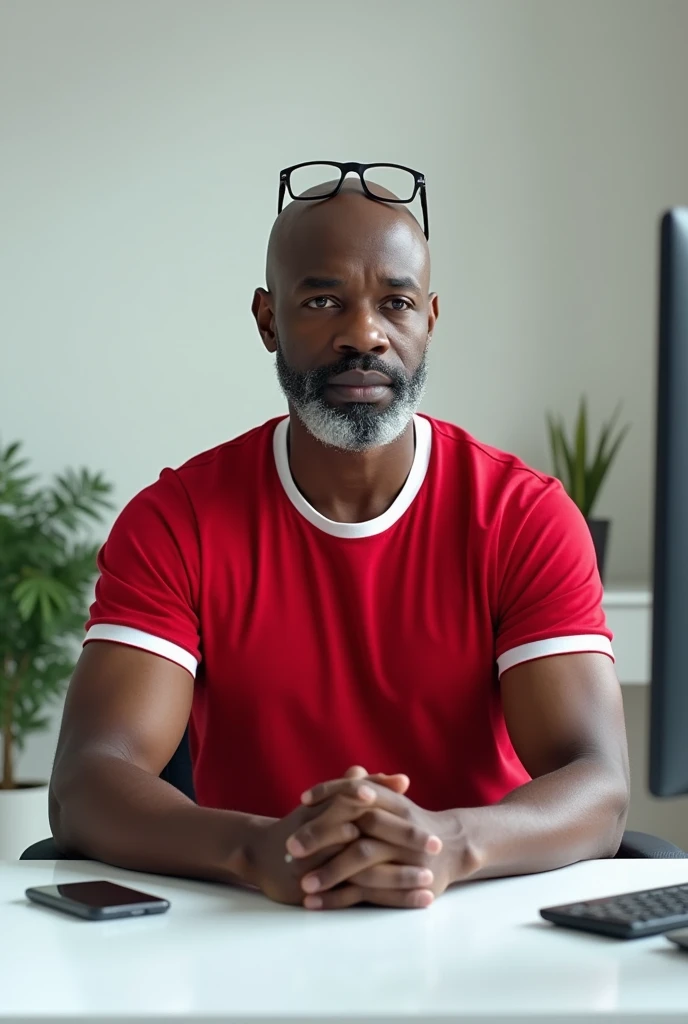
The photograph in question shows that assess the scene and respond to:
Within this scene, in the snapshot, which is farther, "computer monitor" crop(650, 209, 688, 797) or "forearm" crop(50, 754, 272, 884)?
"forearm" crop(50, 754, 272, 884)

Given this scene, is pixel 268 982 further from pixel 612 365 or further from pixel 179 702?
pixel 612 365

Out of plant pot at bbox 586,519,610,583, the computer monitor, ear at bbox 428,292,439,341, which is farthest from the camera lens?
plant pot at bbox 586,519,610,583

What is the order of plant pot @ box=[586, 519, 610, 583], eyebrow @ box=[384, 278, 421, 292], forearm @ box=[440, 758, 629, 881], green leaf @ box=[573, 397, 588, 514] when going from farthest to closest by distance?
1. green leaf @ box=[573, 397, 588, 514]
2. plant pot @ box=[586, 519, 610, 583]
3. eyebrow @ box=[384, 278, 421, 292]
4. forearm @ box=[440, 758, 629, 881]

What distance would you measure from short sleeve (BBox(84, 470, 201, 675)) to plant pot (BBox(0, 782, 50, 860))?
172cm

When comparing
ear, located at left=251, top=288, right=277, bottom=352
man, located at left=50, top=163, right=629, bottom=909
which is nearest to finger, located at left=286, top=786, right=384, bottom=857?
man, located at left=50, top=163, right=629, bottom=909

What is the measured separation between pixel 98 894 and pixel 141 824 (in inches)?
7.9

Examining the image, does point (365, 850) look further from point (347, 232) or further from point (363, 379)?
point (347, 232)

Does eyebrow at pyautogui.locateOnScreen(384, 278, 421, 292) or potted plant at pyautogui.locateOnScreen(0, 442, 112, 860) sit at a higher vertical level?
eyebrow at pyautogui.locateOnScreen(384, 278, 421, 292)

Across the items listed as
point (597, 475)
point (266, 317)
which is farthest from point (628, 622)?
point (266, 317)

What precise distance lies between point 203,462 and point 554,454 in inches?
71.7

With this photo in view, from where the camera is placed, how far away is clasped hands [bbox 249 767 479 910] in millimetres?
1148

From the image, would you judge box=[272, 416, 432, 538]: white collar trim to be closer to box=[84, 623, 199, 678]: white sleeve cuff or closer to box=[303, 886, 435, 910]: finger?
box=[84, 623, 199, 678]: white sleeve cuff

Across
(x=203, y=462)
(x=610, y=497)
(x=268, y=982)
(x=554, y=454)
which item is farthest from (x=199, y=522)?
(x=610, y=497)

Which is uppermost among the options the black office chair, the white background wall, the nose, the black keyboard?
the white background wall
